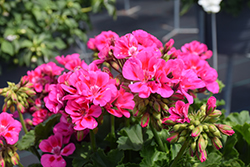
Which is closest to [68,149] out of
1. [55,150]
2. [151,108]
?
[55,150]

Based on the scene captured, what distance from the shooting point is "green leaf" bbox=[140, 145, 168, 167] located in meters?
0.67

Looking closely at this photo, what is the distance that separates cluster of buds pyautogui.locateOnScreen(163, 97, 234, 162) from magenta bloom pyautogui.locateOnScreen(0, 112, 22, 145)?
12.1 inches

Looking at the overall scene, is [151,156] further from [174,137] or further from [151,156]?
[174,137]

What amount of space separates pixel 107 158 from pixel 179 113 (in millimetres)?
231

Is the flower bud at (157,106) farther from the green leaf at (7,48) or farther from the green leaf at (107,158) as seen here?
the green leaf at (7,48)

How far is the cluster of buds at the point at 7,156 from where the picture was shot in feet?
2.10

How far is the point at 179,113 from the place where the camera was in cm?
57

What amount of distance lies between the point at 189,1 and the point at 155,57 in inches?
47.7

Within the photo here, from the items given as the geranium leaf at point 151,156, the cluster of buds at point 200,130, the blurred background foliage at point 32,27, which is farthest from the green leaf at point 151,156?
the blurred background foliage at point 32,27

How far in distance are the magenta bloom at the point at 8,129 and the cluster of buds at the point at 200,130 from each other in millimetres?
307

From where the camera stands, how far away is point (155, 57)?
55cm

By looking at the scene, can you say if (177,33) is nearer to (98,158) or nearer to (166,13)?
(166,13)

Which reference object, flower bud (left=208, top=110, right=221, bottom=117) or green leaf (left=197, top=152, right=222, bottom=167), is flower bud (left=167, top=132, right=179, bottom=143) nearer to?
flower bud (left=208, top=110, right=221, bottom=117)

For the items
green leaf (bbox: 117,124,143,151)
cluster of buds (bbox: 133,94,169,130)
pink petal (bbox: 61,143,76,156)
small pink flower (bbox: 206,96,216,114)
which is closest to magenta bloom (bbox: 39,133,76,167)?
pink petal (bbox: 61,143,76,156)
